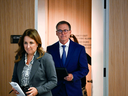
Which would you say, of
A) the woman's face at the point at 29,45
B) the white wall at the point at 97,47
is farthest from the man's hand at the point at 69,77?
the woman's face at the point at 29,45

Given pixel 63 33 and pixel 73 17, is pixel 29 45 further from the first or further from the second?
pixel 73 17

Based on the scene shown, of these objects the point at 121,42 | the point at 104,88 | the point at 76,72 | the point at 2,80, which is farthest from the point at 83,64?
the point at 2,80

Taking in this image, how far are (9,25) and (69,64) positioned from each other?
3.65ft

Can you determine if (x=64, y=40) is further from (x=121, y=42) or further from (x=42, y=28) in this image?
(x=121, y=42)

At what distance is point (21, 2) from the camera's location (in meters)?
2.55

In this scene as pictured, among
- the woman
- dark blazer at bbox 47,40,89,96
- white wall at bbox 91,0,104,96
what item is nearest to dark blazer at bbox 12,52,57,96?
the woman

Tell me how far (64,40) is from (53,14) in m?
1.49

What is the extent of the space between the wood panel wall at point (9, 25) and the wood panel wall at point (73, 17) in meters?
1.39

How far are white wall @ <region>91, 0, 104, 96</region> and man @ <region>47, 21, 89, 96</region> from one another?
239 mm

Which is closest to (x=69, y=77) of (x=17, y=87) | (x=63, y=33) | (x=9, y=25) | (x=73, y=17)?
(x=63, y=33)

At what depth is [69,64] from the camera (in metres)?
2.53

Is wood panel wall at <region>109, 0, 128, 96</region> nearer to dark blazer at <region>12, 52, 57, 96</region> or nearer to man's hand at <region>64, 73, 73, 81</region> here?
man's hand at <region>64, 73, 73, 81</region>

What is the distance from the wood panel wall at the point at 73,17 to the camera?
394cm

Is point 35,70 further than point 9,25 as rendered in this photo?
No
